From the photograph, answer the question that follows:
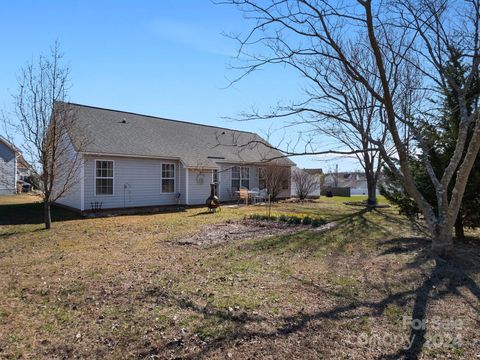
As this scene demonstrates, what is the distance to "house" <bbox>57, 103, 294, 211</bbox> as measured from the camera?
15.2m

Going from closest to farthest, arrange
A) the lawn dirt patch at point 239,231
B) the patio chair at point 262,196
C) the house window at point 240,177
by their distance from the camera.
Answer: the lawn dirt patch at point 239,231, the patio chair at point 262,196, the house window at point 240,177

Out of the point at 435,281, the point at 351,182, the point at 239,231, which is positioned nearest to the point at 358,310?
the point at 435,281

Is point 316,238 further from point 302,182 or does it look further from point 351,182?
point 351,182

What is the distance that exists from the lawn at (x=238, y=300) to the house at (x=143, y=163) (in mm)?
6693

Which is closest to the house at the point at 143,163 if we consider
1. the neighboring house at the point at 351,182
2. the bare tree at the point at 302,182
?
the bare tree at the point at 302,182

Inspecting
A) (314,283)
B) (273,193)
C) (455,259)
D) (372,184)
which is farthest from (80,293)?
(372,184)

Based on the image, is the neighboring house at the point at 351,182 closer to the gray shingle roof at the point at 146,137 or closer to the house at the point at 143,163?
the gray shingle roof at the point at 146,137

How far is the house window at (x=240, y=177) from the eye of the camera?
868 inches

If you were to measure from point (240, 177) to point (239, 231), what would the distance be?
11.9 metres

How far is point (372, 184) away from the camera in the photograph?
70.0 feet

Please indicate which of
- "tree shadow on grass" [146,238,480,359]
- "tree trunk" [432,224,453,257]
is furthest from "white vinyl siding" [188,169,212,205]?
"tree trunk" [432,224,453,257]

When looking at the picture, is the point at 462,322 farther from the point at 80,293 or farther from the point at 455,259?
the point at 80,293

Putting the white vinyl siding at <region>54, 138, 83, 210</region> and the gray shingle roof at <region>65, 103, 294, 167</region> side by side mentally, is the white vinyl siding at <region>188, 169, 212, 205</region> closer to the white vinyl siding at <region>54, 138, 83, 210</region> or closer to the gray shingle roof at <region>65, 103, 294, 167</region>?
the gray shingle roof at <region>65, 103, 294, 167</region>

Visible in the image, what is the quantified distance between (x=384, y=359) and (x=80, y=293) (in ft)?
14.4
